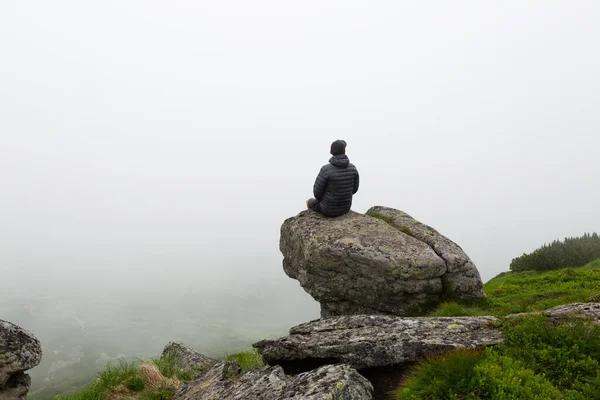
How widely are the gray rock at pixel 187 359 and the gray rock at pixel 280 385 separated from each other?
16.6ft

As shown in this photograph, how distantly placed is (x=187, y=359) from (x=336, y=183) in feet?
34.8

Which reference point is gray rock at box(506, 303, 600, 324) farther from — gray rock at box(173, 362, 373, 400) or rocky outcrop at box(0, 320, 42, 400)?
rocky outcrop at box(0, 320, 42, 400)

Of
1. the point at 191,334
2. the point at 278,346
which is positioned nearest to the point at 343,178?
the point at 278,346

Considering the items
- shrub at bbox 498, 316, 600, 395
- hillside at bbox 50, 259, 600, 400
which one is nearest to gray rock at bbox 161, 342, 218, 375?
hillside at bbox 50, 259, 600, 400

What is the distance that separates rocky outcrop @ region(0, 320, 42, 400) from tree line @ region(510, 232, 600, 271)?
2905 centimetres

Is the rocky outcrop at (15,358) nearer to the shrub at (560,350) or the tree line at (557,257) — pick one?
the shrub at (560,350)

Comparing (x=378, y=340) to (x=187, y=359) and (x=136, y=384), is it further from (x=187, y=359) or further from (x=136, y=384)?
(x=187, y=359)

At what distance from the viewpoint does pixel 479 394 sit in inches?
186

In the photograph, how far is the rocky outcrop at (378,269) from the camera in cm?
1277

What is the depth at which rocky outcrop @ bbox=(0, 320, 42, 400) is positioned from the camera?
9.87 m

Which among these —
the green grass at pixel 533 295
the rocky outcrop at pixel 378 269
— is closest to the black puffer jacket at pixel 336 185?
the rocky outcrop at pixel 378 269

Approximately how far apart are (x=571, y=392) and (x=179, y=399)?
28.1ft

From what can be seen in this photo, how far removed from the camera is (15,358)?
394 inches

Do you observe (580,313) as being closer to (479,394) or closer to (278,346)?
(479,394)
